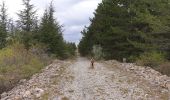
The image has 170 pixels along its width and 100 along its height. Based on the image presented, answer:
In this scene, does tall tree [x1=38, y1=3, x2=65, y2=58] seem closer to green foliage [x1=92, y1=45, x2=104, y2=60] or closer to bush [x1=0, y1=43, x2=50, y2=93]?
green foliage [x1=92, y1=45, x2=104, y2=60]

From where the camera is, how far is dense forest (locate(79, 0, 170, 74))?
107ft

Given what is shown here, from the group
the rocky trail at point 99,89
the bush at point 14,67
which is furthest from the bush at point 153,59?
the bush at point 14,67

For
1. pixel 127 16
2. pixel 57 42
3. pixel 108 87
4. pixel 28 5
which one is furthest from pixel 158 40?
pixel 28 5

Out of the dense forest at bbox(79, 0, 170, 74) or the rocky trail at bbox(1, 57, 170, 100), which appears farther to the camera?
the dense forest at bbox(79, 0, 170, 74)

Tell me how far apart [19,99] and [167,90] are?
6976 millimetres

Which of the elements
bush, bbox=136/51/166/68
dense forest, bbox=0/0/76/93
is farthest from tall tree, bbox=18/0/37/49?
bush, bbox=136/51/166/68

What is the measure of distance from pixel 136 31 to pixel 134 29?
116cm

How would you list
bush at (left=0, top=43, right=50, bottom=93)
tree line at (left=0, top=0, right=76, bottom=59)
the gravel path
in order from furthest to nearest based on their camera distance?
tree line at (left=0, top=0, right=76, bottom=59) < bush at (left=0, top=43, right=50, bottom=93) < the gravel path

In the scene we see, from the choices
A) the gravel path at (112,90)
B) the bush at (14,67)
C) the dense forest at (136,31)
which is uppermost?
the dense forest at (136,31)

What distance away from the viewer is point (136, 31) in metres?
41.4

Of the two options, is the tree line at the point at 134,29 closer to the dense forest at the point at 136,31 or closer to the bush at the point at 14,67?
the dense forest at the point at 136,31

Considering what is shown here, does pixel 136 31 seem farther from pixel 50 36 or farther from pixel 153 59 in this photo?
pixel 50 36

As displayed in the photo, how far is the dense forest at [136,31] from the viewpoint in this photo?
32688 millimetres

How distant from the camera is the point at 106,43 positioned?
5000 cm
